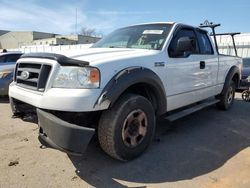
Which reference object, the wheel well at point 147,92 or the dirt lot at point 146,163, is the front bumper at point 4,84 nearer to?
the dirt lot at point 146,163

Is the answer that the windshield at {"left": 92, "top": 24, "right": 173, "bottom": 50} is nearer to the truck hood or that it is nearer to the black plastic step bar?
the truck hood

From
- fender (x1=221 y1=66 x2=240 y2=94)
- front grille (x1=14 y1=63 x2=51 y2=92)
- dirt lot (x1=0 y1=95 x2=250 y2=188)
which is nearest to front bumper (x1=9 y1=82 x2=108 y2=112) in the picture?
front grille (x1=14 y1=63 x2=51 y2=92)

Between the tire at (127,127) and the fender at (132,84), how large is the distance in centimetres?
19

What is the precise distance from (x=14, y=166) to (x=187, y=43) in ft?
10.3

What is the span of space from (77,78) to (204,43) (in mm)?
3513

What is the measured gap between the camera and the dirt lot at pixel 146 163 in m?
3.55

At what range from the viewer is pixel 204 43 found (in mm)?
6141

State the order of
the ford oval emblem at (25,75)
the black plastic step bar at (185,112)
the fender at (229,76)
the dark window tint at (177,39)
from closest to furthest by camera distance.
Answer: the ford oval emblem at (25,75) → the dark window tint at (177,39) → the black plastic step bar at (185,112) → the fender at (229,76)

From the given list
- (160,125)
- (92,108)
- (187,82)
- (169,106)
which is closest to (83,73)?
(92,108)

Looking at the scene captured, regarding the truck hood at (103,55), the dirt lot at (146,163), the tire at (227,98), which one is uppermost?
the truck hood at (103,55)

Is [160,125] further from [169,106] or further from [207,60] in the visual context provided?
[207,60]

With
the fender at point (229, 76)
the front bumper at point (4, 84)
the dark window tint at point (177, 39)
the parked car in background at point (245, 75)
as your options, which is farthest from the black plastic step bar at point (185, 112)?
the front bumper at point (4, 84)

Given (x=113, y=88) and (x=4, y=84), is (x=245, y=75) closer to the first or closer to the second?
(x=4, y=84)

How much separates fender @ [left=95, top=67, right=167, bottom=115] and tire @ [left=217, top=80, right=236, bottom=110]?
3.19 metres
